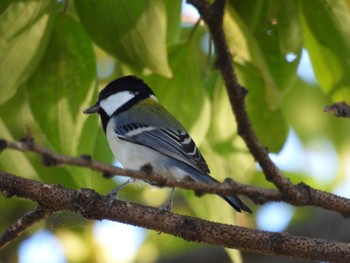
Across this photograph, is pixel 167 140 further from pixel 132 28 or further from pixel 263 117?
pixel 132 28

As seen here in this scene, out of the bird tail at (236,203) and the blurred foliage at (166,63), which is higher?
the blurred foliage at (166,63)

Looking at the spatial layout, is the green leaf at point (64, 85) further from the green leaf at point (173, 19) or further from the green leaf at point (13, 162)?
the green leaf at point (173, 19)

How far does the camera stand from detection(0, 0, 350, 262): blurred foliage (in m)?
1.77

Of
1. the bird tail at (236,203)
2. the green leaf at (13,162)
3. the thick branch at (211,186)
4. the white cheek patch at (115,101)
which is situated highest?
the white cheek patch at (115,101)

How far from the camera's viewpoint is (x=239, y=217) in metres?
3.30

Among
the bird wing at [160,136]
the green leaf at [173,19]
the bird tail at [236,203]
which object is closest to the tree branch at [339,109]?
the bird tail at [236,203]

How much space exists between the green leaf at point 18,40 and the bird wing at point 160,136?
609mm

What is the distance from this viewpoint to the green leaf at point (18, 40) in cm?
177

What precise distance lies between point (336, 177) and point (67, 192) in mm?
1549

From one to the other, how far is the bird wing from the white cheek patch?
6cm

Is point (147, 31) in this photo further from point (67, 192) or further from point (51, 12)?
point (67, 192)

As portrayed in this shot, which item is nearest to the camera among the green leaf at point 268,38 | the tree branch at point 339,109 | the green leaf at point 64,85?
the tree branch at point 339,109

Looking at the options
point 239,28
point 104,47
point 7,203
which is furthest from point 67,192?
point 7,203

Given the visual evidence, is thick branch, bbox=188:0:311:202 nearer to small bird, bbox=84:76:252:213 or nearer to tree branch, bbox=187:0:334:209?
tree branch, bbox=187:0:334:209
